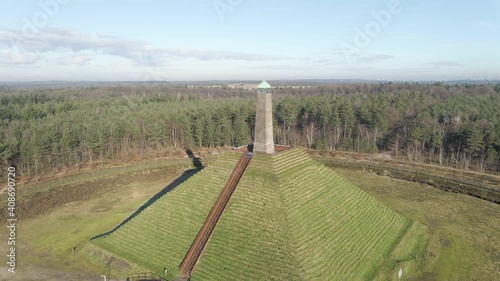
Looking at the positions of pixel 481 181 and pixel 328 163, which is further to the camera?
pixel 328 163

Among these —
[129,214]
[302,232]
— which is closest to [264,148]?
[302,232]

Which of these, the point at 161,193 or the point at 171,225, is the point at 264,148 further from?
the point at 161,193

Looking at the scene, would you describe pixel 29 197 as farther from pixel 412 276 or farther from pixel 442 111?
pixel 442 111

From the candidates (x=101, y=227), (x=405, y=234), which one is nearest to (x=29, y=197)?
(x=101, y=227)

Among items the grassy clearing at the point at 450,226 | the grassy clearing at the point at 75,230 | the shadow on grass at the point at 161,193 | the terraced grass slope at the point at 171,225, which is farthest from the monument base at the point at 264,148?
the grassy clearing at the point at 450,226

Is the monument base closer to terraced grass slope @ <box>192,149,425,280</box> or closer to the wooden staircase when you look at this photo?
terraced grass slope @ <box>192,149,425,280</box>

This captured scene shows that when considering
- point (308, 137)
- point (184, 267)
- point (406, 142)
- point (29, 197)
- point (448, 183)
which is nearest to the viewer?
point (184, 267)
